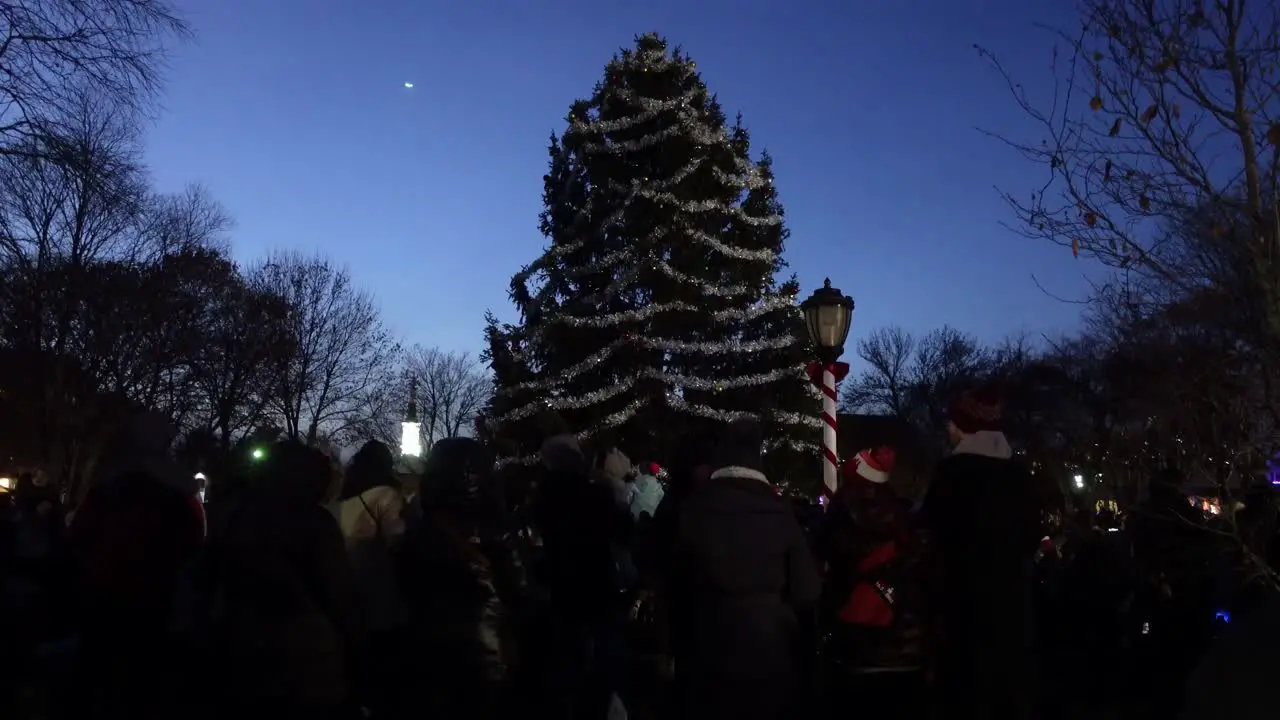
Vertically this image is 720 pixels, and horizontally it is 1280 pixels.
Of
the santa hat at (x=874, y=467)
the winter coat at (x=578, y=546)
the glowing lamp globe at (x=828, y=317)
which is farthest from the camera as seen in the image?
the glowing lamp globe at (x=828, y=317)

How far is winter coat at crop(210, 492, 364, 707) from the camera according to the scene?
492 centimetres

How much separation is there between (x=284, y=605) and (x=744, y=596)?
2116mm

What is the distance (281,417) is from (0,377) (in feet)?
34.4

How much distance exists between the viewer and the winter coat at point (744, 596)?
568 cm

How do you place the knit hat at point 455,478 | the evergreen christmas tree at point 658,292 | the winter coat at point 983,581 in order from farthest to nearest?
the evergreen christmas tree at point 658,292
the knit hat at point 455,478
the winter coat at point 983,581

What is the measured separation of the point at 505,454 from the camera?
25.1 meters

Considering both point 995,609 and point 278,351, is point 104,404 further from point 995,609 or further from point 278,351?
point 995,609

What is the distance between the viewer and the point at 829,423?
12789 mm

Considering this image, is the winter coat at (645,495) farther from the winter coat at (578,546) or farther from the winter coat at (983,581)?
the winter coat at (983,581)

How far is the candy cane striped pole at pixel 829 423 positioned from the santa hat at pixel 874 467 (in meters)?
5.88

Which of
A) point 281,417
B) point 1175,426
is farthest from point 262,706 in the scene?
point 281,417

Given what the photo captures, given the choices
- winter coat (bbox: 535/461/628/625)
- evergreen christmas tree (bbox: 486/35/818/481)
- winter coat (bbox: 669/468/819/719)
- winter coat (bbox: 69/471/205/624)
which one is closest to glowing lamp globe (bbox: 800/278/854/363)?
winter coat (bbox: 535/461/628/625)

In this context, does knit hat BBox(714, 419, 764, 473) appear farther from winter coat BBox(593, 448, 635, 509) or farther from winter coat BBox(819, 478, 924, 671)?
Answer: winter coat BBox(593, 448, 635, 509)

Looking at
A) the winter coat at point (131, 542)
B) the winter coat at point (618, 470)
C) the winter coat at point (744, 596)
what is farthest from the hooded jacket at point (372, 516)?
the winter coat at point (618, 470)
